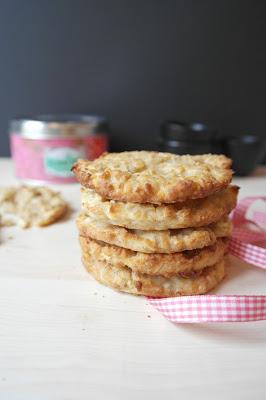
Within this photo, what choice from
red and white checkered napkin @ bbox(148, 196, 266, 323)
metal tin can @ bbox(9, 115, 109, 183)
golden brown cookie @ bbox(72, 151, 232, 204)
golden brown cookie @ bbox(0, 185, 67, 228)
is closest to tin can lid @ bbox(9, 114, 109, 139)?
metal tin can @ bbox(9, 115, 109, 183)

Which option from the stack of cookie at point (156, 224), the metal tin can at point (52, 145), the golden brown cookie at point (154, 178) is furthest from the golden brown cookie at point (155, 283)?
the metal tin can at point (52, 145)

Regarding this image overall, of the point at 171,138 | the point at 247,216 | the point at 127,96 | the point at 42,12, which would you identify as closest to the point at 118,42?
the point at 127,96

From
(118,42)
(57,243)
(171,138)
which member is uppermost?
(118,42)

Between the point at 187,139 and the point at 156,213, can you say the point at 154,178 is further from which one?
the point at 187,139

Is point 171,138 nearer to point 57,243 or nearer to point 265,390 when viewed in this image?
point 57,243

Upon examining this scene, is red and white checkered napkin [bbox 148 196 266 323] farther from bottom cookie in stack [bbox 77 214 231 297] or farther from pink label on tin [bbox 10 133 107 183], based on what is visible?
pink label on tin [bbox 10 133 107 183]

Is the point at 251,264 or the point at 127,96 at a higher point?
the point at 127,96

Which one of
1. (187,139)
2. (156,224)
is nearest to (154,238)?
(156,224)
